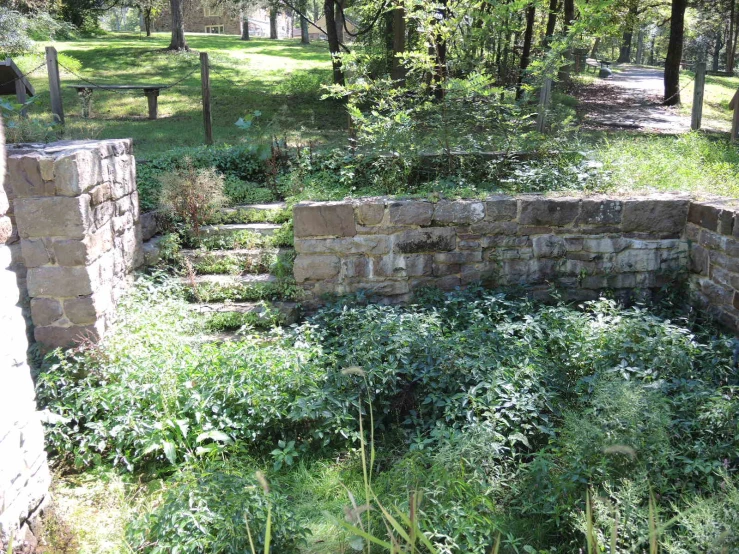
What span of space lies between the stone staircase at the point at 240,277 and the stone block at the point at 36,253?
46.2 inches

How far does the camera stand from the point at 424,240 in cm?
505

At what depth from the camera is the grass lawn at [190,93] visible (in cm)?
1187

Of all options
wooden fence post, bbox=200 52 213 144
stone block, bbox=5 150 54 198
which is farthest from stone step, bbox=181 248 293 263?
wooden fence post, bbox=200 52 213 144

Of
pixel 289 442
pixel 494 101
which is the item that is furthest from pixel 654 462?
pixel 494 101

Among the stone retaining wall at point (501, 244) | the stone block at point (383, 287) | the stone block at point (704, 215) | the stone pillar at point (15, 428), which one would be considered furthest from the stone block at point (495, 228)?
the stone pillar at point (15, 428)

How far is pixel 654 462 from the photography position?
2.85 meters

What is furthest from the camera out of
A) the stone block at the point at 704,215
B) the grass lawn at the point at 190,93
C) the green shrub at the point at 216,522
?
the grass lawn at the point at 190,93

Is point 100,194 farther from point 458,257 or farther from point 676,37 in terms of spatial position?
point 676,37

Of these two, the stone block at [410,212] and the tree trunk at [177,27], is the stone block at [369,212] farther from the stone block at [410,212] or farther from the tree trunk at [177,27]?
the tree trunk at [177,27]

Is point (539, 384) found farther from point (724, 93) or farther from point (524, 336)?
point (724, 93)

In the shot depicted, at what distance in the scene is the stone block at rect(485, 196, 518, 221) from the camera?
16.5ft

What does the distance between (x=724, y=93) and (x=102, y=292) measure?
21.7m

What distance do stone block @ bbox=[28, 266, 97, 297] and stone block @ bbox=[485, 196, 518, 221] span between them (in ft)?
10.1

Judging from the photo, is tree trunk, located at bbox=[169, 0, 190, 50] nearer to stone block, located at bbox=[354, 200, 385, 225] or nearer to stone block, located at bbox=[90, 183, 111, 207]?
stone block, located at bbox=[90, 183, 111, 207]
